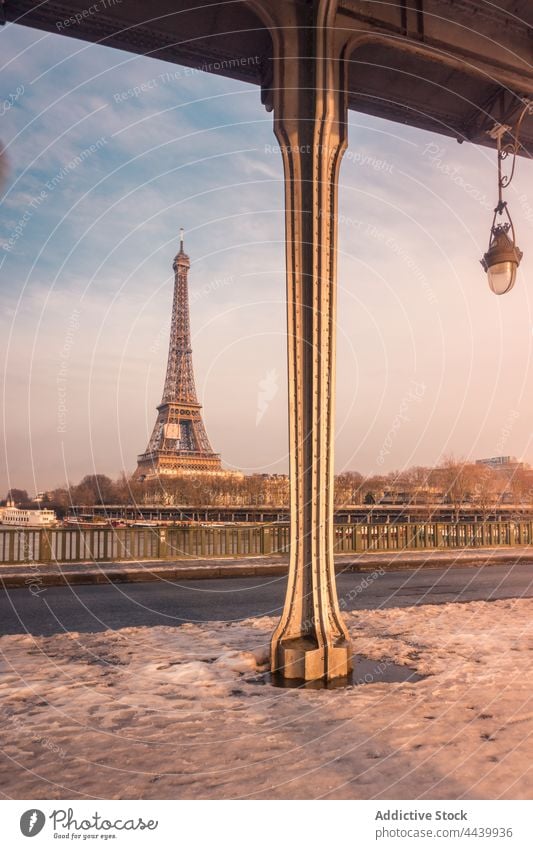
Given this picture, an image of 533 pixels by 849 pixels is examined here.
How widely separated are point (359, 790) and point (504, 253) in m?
6.26

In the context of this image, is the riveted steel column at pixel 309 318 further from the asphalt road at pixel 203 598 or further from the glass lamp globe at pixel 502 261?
the asphalt road at pixel 203 598

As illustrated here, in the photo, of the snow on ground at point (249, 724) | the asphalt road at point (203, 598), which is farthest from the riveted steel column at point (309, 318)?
the asphalt road at point (203, 598)

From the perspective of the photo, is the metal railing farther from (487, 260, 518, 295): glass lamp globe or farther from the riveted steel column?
(487, 260, 518, 295): glass lamp globe

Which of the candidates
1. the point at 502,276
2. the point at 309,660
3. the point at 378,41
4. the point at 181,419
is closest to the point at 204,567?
the point at 502,276

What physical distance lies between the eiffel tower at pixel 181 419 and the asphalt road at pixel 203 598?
2686 inches

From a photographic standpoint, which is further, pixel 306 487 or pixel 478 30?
pixel 478 30

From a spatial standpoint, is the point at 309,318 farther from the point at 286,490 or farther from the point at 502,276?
the point at 286,490

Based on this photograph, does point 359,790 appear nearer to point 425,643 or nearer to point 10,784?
point 10,784

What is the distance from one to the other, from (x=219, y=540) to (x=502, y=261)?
1361 cm

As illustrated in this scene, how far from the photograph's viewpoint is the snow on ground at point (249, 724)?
3.28 metres

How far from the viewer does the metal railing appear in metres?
17.0

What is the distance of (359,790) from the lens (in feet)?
10.4

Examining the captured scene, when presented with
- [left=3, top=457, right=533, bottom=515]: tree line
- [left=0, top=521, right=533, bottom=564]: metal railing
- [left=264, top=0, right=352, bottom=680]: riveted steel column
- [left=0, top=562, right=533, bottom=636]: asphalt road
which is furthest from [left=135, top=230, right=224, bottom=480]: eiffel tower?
[left=264, top=0, right=352, bottom=680]: riveted steel column

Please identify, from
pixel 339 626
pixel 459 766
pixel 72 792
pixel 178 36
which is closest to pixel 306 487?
pixel 339 626
